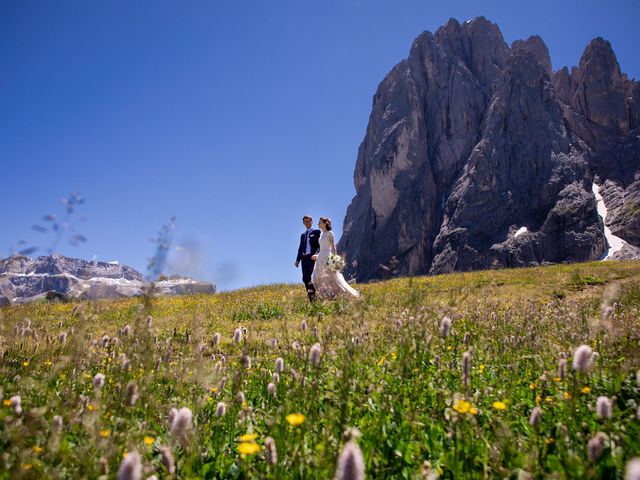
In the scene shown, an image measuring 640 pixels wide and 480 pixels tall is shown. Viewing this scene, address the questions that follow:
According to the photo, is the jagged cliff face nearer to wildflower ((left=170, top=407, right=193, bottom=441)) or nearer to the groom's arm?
the groom's arm

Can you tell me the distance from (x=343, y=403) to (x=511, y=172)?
108 metres

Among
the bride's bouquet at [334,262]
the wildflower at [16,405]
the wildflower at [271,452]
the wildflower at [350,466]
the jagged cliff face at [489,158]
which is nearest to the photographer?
the wildflower at [350,466]

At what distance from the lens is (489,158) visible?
10069 cm

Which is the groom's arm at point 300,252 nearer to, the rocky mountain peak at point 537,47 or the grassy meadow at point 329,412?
the grassy meadow at point 329,412

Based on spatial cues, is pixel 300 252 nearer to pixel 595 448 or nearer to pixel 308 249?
pixel 308 249

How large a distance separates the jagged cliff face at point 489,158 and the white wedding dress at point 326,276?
78003 mm

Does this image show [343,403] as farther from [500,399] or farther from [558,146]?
[558,146]

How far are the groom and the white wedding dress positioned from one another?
379 millimetres

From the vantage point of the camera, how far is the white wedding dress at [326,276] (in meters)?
15.1

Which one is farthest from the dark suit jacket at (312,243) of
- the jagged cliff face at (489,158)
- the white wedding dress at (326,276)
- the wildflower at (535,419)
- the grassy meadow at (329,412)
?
the jagged cliff face at (489,158)

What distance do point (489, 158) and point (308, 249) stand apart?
322ft

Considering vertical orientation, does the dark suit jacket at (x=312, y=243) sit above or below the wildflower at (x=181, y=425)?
above

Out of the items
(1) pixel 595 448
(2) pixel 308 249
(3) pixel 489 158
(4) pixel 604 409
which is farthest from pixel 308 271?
(3) pixel 489 158

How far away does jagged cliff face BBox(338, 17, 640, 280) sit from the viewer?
93513 millimetres
